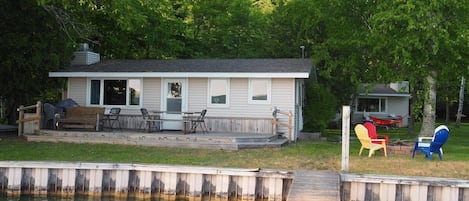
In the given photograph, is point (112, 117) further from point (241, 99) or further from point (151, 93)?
point (241, 99)

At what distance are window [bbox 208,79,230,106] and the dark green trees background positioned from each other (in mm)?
3321

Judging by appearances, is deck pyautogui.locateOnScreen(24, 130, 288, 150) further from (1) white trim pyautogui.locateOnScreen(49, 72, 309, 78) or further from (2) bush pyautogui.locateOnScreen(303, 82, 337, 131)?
(2) bush pyautogui.locateOnScreen(303, 82, 337, 131)

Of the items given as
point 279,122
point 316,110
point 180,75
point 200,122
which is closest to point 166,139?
point 200,122

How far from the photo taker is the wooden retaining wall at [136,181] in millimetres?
10672

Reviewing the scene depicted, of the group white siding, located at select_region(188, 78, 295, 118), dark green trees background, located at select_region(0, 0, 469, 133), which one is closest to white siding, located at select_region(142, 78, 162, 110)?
white siding, located at select_region(188, 78, 295, 118)

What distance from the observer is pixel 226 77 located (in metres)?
17.6

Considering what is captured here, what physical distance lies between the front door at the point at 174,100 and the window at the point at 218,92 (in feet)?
3.26

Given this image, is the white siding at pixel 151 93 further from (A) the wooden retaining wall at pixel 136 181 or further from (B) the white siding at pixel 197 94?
(A) the wooden retaining wall at pixel 136 181

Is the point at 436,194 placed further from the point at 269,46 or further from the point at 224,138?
the point at 269,46

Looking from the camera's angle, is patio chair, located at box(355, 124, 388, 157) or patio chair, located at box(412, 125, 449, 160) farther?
patio chair, located at box(355, 124, 388, 157)

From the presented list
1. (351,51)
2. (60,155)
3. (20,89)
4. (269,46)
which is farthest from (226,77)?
(269,46)

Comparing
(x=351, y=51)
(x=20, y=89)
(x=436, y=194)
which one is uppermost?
(x=351, y=51)

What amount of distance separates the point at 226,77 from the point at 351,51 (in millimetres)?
5317

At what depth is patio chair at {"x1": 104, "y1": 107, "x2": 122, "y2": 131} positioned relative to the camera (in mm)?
18016
